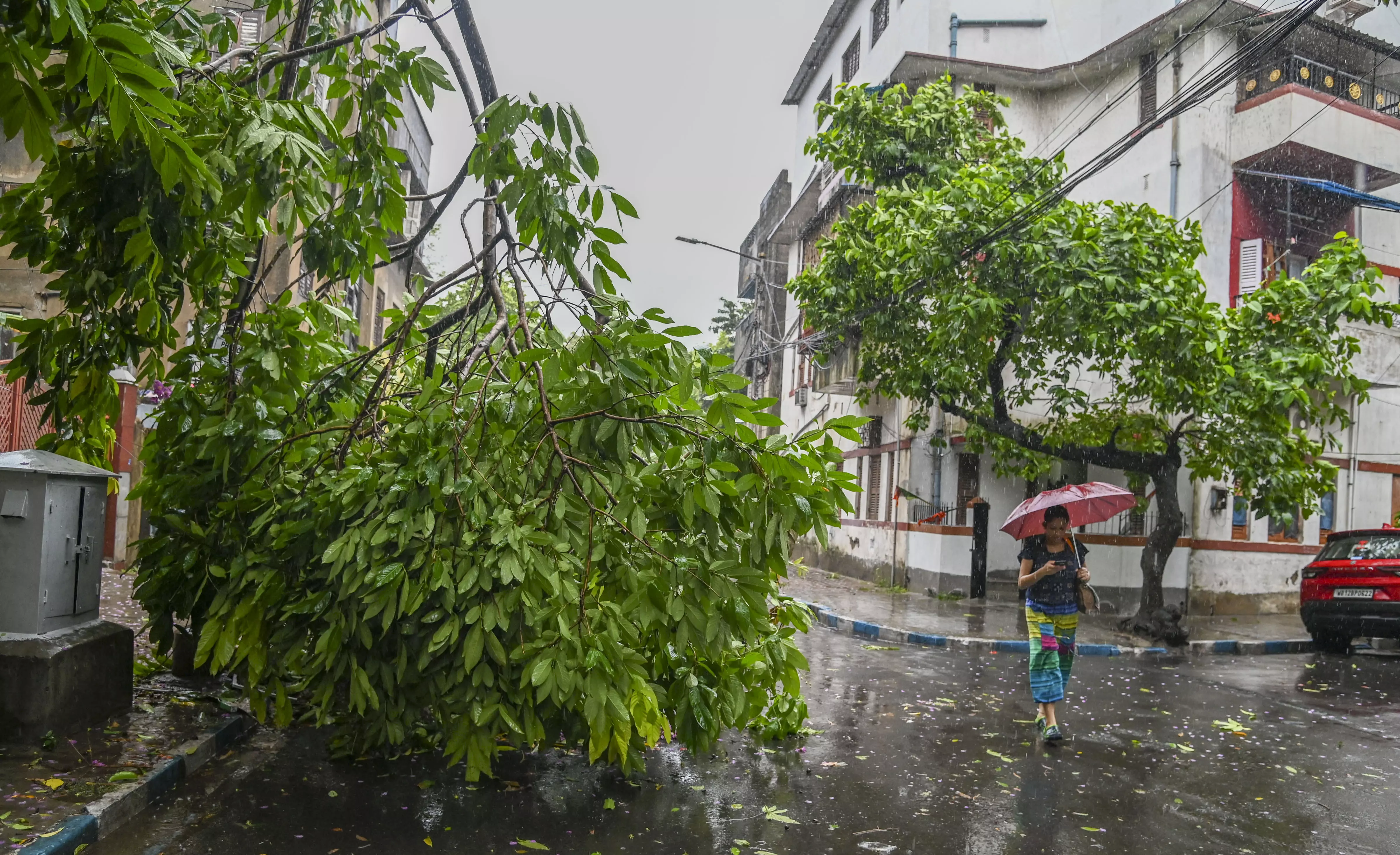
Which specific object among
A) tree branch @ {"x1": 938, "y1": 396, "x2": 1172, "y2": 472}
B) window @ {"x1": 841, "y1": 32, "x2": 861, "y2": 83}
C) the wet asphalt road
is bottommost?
the wet asphalt road

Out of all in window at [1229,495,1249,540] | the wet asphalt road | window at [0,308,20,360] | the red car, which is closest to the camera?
the wet asphalt road

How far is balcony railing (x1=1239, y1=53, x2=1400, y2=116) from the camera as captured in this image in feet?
63.9

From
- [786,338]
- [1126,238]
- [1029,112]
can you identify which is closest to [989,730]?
[1126,238]

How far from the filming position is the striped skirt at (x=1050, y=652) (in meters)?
7.95

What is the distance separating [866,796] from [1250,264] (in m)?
16.5

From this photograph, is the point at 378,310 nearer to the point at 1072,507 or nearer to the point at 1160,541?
the point at 1160,541

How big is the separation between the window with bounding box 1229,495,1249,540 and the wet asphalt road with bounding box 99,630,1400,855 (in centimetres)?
1119

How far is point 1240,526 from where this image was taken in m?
20.0

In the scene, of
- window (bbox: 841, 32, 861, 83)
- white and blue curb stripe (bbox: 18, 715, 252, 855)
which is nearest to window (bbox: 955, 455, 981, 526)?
window (bbox: 841, 32, 861, 83)

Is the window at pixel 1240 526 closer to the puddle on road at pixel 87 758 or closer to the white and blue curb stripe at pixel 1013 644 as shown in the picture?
the white and blue curb stripe at pixel 1013 644

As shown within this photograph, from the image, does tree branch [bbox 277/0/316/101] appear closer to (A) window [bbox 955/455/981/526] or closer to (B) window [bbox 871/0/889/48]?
(A) window [bbox 955/455/981/526]

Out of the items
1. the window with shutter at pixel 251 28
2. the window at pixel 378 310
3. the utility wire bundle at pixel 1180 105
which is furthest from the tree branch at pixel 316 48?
the window at pixel 378 310

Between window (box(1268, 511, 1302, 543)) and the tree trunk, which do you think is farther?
window (box(1268, 511, 1302, 543))

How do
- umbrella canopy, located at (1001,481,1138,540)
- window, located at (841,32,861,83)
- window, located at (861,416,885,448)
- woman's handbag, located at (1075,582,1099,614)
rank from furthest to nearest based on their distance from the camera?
window, located at (841,32,861,83), window, located at (861,416,885,448), umbrella canopy, located at (1001,481,1138,540), woman's handbag, located at (1075,582,1099,614)
